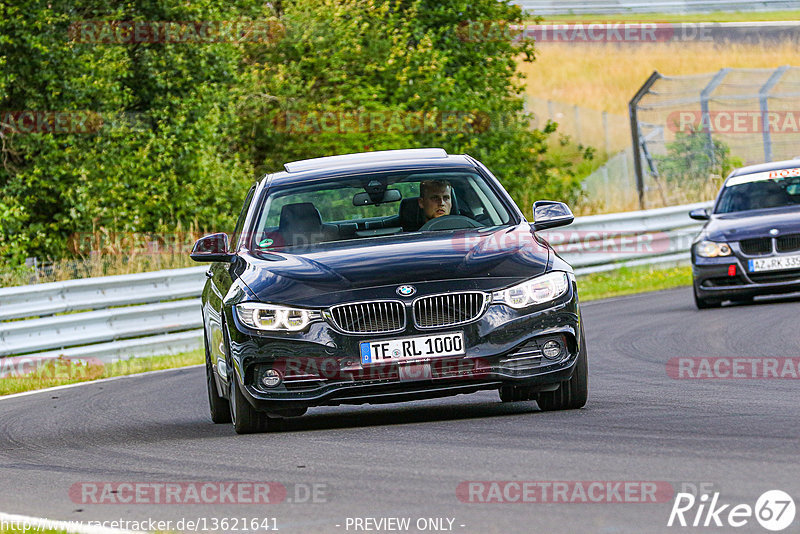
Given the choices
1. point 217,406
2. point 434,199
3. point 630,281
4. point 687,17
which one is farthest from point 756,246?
point 687,17

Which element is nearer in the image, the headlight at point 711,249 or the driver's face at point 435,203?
the driver's face at point 435,203

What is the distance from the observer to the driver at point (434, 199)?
9.39 metres

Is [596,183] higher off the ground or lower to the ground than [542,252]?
lower

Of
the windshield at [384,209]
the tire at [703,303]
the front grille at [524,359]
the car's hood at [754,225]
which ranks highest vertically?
the windshield at [384,209]

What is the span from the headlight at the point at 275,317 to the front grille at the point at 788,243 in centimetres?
937

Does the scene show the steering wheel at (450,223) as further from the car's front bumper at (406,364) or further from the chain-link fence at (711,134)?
the chain-link fence at (711,134)

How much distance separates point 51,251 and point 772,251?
42.9ft

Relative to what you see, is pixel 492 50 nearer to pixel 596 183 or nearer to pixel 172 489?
pixel 596 183

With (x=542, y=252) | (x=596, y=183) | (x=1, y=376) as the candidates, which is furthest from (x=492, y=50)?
(x=542, y=252)

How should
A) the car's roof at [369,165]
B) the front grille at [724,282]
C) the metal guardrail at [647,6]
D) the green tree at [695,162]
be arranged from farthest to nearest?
1. the metal guardrail at [647,6]
2. the green tree at [695,162]
3. the front grille at [724,282]
4. the car's roof at [369,165]

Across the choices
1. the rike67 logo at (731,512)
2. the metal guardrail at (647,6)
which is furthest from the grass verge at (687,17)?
the rike67 logo at (731,512)

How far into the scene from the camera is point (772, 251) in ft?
53.4

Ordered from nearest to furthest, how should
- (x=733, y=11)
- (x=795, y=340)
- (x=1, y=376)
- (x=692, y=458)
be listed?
(x=692, y=458), (x=795, y=340), (x=1, y=376), (x=733, y=11)

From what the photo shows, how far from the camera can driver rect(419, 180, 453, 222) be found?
9.39 m
